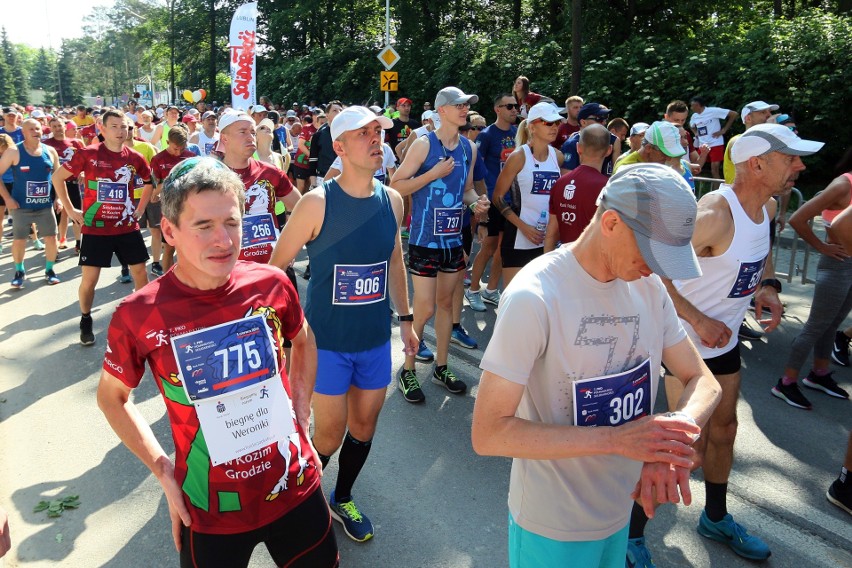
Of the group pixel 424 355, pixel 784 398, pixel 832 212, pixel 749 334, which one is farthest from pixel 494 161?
pixel 784 398

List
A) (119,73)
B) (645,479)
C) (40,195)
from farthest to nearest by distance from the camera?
(119,73), (40,195), (645,479)

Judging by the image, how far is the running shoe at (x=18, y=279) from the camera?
27.3ft

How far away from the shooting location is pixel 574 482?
2.01 metres

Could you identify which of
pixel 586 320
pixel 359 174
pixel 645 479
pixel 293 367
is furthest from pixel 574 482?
pixel 359 174

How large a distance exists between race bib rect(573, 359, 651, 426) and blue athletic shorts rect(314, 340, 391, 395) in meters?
1.64

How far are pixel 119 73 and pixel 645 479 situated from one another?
12665cm

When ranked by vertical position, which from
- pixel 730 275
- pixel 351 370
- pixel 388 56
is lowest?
pixel 351 370

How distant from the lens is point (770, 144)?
10.5ft

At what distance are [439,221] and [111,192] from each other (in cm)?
338

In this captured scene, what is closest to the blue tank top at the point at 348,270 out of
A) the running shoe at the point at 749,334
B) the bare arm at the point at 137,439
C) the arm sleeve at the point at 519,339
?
the bare arm at the point at 137,439

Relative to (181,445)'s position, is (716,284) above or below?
above

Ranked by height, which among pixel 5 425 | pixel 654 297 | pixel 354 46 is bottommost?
pixel 5 425

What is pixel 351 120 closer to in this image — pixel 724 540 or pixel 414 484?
pixel 414 484

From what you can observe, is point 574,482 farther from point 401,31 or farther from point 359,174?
point 401,31
